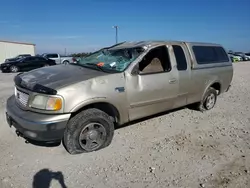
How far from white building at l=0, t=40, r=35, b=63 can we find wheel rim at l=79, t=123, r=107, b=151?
33388 millimetres

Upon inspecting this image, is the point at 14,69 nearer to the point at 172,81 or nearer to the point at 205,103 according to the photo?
the point at 205,103

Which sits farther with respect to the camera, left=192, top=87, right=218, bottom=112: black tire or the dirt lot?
left=192, top=87, right=218, bottom=112: black tire

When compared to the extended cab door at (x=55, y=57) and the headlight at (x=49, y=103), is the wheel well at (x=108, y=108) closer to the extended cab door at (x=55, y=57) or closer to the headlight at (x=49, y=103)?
the headlight at (x=49, y=103)

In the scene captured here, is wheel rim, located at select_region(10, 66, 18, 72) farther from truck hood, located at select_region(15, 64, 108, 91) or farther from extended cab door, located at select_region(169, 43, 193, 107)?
extended cab door, located at select_region(169, 43, 193, 107)

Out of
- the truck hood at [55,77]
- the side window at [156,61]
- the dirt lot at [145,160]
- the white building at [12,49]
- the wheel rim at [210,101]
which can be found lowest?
the dirt lot at [145,160]

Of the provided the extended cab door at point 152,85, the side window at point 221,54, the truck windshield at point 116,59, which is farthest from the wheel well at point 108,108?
the side window at point 221,54

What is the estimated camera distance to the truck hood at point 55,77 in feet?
9.92

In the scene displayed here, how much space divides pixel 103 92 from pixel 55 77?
0.82 metres

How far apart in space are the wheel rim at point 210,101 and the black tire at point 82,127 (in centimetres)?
327

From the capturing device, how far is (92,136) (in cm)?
331

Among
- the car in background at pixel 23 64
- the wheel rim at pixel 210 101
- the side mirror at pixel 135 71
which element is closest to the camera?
the side mirror at pixel 135 71

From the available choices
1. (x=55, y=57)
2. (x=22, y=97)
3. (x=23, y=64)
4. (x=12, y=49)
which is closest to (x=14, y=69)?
(x=23, y=64)

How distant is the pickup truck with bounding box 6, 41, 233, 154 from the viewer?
9.40ft

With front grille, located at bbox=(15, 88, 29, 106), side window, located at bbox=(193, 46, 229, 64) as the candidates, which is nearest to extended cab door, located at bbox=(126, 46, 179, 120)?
side window, located at bbox=(193, 46, 229, 64)
